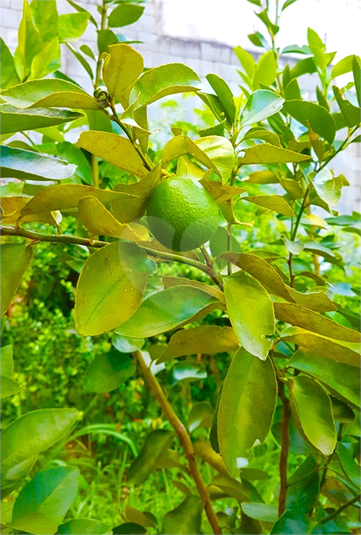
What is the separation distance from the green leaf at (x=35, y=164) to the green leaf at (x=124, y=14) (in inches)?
12.2

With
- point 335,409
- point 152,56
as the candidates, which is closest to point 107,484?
point 335,409

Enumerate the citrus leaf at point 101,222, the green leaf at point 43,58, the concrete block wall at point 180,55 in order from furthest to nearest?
1. the concrete block wall at point 180,55
2. the green leaf at point 43,58
3. the citrus leaf at point 101,222

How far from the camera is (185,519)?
1.76 ft

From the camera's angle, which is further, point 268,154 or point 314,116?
point 314,116

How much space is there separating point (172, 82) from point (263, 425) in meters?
0.24

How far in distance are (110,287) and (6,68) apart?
31 cm

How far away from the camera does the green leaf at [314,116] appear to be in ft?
1.46

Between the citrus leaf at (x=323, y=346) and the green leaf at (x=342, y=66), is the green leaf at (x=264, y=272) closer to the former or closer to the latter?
the citrus leaf at (x=323, y=346)

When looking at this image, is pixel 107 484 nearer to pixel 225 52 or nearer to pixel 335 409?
pixel 335 409

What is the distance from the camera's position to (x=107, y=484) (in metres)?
1.24

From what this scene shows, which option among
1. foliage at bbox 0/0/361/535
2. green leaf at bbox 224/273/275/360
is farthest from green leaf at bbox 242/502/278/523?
green leaf at bbox 224/273/275/360

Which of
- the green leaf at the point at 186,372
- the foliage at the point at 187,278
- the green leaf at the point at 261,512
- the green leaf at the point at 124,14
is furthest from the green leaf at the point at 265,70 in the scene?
the green leaf at the point at 261,512

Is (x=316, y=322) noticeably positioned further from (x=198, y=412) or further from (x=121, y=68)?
(x=198, y=412)

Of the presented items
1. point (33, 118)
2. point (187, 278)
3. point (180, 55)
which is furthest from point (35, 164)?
point (180, 55)
